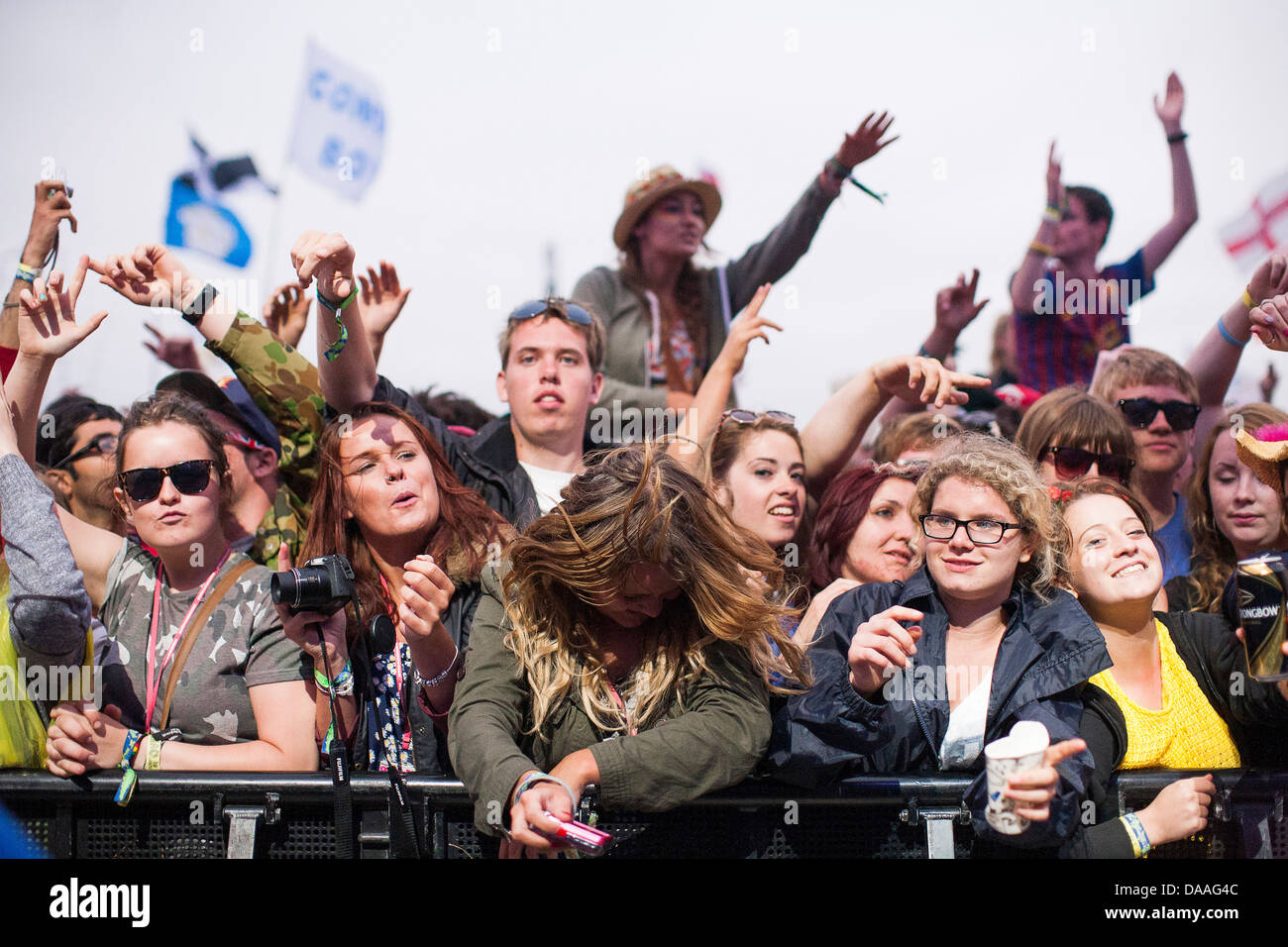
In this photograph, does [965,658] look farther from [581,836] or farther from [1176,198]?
[1176,198]

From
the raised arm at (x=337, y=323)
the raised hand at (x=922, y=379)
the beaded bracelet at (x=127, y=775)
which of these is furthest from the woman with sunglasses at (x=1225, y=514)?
the beaded bracelet at (x=127, y=775)

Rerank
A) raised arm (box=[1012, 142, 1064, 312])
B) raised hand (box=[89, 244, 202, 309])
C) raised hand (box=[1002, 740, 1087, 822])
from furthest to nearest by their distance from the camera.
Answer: raised arm (box=[1012, 142, 1064, 312])
raised hand (box=[89, 244, 202, 309])
raised hand (box=[1002, 740, 1087, 822])

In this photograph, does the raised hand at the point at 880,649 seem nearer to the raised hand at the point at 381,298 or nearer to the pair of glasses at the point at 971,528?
the pair of glasses at the point at 971,528

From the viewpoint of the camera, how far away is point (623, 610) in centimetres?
282

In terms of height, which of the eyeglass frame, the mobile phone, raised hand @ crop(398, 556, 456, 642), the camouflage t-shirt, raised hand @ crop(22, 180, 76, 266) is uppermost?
raised hand @ crop(22, 180, 76, 266)

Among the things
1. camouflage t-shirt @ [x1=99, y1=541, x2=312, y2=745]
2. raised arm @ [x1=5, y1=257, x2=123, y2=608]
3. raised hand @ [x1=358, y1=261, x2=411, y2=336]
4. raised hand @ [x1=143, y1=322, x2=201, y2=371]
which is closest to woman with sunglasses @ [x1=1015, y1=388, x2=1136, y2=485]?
raised hand @ [x1=358, y1=261, x2=411, y2=336]

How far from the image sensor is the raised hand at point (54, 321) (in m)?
3.39

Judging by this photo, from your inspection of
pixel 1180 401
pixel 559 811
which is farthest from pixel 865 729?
pixel 1180 401

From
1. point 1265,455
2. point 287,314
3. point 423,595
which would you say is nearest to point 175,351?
point 287,314

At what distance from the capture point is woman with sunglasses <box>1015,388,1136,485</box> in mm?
3760

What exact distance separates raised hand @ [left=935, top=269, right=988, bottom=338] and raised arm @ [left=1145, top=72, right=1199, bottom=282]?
144 centimetres

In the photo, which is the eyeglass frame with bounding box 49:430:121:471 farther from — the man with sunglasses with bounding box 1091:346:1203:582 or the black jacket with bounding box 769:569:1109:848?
the man with sunglasses with bounding box 1091:346:1203:582
